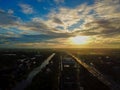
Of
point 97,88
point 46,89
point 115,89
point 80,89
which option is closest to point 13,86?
point 46,89

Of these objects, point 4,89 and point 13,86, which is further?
point 13,86

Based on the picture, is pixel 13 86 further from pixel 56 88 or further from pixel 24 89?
pixel 56 88

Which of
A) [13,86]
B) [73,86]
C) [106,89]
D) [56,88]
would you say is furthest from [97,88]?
[13,86]

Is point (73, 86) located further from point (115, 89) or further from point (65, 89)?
point (115, 89)

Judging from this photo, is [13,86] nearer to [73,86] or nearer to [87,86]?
[73,86]

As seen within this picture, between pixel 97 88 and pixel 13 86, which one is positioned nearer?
pixel 97 88

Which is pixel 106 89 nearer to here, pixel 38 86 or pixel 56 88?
pixel 56 88

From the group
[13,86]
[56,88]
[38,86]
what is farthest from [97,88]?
[13,86]
